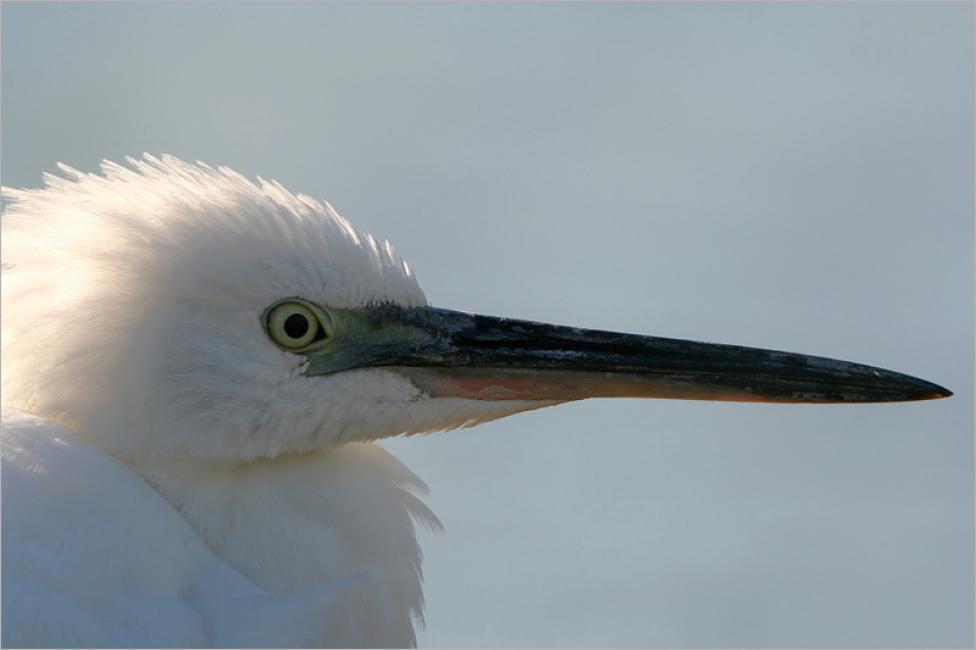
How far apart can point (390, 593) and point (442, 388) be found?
51 centimetres

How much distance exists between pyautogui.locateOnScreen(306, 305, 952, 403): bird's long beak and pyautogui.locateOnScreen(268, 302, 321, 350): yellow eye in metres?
0.05

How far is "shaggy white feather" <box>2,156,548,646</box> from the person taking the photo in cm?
361

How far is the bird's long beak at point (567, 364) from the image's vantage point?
3.90m

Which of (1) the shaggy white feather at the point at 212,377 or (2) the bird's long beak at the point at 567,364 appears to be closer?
(1) the shaggy white feather at the point at 212,377

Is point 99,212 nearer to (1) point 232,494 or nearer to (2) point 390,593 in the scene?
(1) point 232,494

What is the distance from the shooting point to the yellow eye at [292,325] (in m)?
3.71

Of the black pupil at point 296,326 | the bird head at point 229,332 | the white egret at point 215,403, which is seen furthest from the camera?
the black pupil at point 296,326

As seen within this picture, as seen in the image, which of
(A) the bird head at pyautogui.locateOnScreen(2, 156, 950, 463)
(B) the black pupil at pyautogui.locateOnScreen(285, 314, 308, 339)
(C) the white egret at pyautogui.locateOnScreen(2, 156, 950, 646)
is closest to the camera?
(C) the white egret at pyautogui.locateOnScreen(2, 156, 950, 646)

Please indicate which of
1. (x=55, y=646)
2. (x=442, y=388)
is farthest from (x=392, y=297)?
(x=55, y=646)

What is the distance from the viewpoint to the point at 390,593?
3898mm

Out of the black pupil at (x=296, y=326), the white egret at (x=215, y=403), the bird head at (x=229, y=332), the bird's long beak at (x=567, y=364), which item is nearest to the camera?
the white egret at (x=215, y=403)

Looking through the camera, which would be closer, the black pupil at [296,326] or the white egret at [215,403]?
the white egret at [215,403]

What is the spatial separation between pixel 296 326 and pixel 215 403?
0.27m

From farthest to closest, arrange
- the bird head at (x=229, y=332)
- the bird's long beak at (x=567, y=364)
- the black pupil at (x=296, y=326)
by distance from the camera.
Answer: the bird's long beak at (x=567, y=364), the black pupil at (x=296, y=326), the bird head at (x=229, y=332)
